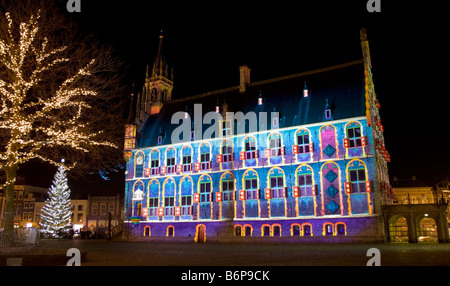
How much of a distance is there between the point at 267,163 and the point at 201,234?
29.5 feet

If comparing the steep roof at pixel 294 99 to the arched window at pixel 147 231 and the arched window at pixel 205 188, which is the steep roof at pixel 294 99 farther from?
the arched window at pixel 147 231

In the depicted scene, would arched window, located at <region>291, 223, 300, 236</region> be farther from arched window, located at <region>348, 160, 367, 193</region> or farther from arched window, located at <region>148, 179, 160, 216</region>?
arched window, located at <region>148, 179, 160, 216</region>

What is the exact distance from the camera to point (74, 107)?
14.7 metres

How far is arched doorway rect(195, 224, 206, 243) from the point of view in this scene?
110ft

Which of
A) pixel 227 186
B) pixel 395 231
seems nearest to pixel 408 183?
pixel 395 231

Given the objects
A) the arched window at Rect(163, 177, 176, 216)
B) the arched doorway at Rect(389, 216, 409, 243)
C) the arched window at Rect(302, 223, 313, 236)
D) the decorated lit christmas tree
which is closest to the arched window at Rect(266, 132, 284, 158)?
the arched window at Rect(302, 223, 313, 236)

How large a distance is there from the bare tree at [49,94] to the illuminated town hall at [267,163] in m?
18.2

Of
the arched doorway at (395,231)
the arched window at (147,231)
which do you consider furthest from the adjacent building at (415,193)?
the arched window at (147,231)

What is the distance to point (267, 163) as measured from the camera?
3155cm

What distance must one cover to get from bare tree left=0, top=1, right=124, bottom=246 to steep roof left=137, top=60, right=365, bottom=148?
64.4 ft

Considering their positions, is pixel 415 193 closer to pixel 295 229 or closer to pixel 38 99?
pixel 295 229
